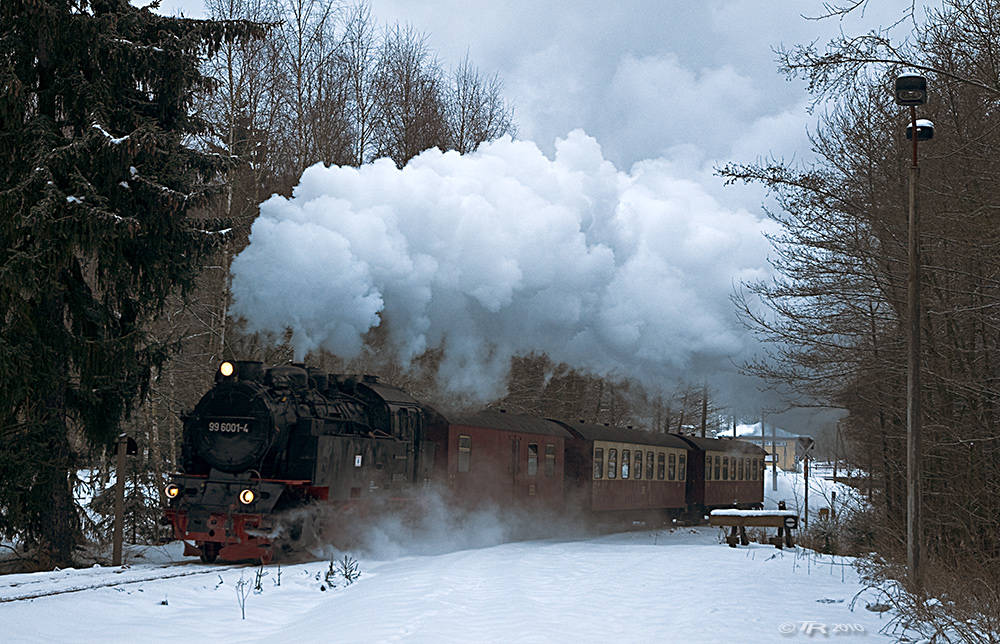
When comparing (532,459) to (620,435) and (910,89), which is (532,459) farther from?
(910,89)

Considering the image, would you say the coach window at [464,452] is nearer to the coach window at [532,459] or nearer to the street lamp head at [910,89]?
the coach window at [532,459]

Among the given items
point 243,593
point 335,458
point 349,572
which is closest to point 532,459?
point 335,458

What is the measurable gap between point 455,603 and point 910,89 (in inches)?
292

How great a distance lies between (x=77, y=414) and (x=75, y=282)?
6.39 feet

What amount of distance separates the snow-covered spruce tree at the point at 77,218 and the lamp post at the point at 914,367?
9.65 m

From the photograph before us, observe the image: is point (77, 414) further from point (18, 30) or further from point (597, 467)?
point (597, 467)

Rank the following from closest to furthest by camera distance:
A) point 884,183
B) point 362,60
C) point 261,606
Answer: point 261,606 → point 884,183 → point 362,60

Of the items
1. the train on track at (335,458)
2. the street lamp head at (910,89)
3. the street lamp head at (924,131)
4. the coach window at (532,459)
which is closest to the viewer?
the street lamp head at (910,89)

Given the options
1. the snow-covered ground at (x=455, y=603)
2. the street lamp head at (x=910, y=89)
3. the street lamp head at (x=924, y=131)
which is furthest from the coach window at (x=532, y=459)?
the street lamp head at (x=910, y=89)

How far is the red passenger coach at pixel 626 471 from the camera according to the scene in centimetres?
2092

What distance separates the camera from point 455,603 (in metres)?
9.30

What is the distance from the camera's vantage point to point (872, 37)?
348 inches

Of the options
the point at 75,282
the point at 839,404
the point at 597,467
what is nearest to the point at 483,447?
the point at 597,467

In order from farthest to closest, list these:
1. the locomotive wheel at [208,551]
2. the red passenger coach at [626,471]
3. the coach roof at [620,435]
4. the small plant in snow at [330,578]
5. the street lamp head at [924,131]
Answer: the coach roof at [620,435], the red passenger coach at [626,471], the locomotive wheel at [208,551], the street lamp head at [924,131], the small plant in snow at [330,578]
